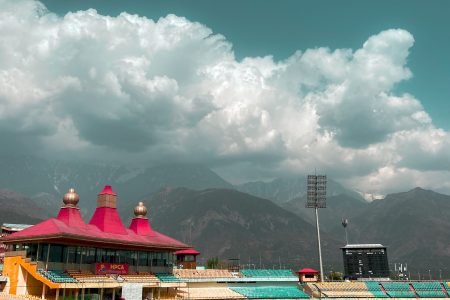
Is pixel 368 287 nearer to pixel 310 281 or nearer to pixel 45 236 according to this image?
pixel 310 281

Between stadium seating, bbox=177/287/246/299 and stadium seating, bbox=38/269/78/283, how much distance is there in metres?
18.9

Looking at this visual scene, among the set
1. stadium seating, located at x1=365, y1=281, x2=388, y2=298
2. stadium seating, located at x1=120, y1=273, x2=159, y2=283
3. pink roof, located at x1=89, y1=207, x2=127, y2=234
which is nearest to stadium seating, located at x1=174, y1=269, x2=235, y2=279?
stadium seating, located at x1=120, y1=273, x2=159, y2=283

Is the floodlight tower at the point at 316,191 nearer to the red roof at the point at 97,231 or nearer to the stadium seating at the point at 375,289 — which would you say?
the stadium seating at the point at 375,289

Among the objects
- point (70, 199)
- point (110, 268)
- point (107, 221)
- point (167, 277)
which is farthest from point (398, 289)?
point (70, 199)

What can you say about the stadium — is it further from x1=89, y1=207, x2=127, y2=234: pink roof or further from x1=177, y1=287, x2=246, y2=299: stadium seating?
x1=177, y1=287, x2=246, y2=299: stadium seating

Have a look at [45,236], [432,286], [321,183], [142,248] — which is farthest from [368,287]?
[45,236]

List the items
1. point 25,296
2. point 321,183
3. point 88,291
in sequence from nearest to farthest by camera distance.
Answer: point 25,296 → point 88,291 → point 321,183

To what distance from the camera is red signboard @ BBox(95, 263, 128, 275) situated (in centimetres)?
6081

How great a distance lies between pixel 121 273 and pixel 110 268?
2099 millimetres

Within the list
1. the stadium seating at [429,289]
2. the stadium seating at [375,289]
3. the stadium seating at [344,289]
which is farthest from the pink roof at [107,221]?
the stadium seating at [429,289]

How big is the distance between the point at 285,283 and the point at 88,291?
37.0 m

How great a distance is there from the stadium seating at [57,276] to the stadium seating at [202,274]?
2199 centimetres

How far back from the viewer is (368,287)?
271 feet

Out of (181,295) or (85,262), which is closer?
(85,262)
